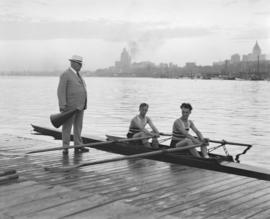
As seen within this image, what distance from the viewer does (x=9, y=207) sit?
5.43 meters

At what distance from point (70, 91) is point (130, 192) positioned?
11.9 ft

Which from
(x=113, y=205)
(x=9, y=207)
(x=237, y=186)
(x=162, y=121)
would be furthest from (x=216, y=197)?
(x=162, y=121)

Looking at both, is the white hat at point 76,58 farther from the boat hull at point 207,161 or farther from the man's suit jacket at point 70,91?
the boat hull at point 207,161

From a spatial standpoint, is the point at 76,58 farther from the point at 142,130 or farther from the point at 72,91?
the point at 142,130

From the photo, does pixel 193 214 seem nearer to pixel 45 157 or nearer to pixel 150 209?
pixel 150 209

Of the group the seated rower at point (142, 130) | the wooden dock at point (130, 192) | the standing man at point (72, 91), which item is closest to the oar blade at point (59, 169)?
the wooden dock at point (130, 192)

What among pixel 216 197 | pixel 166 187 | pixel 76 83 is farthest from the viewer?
pixel 76 83

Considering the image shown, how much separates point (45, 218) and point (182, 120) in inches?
202

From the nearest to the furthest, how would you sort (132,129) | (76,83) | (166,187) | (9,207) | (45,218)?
(45,218)
(9,207)
(166,187)
(76,83)
(132,129)

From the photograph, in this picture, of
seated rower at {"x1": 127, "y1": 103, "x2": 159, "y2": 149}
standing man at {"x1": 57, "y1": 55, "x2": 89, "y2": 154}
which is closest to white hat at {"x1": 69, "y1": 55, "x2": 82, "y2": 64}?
standing man at {"x1": 57, "y1": 55, "x2": 89, "y2": 154}

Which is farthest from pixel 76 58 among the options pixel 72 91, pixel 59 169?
pixel 59 169

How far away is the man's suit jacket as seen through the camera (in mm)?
9055

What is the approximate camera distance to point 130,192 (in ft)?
20.8

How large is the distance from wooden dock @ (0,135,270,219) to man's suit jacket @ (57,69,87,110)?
1354 millimetres
